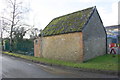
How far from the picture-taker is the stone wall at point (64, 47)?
48.6ft

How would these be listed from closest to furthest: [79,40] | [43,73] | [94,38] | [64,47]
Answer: [43,73]
[79,40]
[94,38]
[64,47]

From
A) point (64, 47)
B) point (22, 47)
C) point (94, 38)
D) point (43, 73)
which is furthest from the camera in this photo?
point (22, 47)

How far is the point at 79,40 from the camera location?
14781mm

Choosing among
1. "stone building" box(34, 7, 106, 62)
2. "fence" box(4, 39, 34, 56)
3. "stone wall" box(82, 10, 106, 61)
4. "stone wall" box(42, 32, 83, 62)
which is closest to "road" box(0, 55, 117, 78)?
"stone wall" box(42, 32, 83, 62)

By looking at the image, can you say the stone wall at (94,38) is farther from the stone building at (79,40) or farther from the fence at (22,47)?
the fence at (22,47)

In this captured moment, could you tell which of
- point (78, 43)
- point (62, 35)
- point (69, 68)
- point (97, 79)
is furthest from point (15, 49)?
point (97, 79)

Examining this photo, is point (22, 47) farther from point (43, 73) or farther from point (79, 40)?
point (43, 73)

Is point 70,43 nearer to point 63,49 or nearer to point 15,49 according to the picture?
point 63,49

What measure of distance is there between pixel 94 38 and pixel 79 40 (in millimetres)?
2490

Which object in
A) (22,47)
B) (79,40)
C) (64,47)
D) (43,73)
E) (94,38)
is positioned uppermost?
(94,38)

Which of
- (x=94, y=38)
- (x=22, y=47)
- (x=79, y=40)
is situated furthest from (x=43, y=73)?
(x=22, y=47)

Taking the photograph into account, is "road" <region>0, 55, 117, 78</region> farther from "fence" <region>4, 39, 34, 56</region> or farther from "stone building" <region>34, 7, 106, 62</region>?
"fence" <region>4, 39, 34, 56</region>

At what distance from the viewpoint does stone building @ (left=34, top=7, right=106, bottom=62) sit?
14.8 metres

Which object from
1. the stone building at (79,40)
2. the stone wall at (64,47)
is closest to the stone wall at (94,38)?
the stone building at (79,40)
